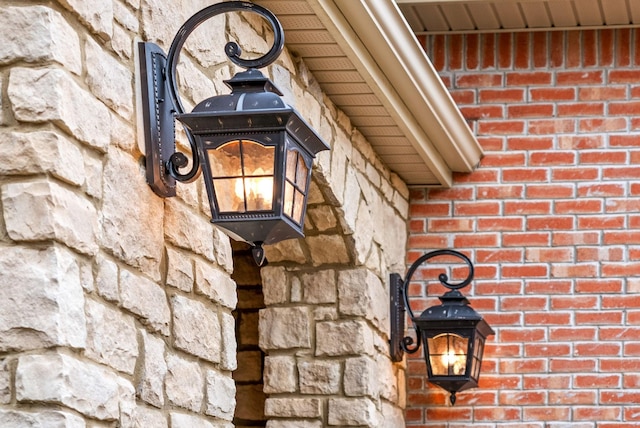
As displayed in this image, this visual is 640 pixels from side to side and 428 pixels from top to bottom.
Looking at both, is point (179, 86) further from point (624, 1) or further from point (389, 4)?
point (624, 1)

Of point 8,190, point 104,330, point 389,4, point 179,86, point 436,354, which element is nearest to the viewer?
point 8,190

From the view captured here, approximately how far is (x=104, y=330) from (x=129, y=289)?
19 centimetres

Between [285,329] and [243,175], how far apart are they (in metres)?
2.41

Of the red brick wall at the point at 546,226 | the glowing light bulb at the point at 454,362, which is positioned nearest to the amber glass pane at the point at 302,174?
the glowing light bulb at the point at 454,362

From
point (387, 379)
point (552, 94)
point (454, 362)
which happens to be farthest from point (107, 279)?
point (552, 94)

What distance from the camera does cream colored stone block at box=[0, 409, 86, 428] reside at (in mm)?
2406

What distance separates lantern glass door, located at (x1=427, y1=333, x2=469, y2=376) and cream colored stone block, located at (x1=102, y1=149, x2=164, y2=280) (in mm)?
2752

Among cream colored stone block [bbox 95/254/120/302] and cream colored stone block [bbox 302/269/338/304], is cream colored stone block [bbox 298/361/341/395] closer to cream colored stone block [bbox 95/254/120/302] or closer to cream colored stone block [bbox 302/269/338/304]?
cream colored stone block [bbox 302/269/338/304]

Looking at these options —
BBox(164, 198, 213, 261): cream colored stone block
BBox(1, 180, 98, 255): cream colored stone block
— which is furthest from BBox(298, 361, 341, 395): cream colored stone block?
BBox(1, 180, 98, 255): cream colored stone block

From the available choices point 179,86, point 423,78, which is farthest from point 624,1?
point 179,86

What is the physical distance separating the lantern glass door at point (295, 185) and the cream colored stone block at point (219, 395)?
0.56m

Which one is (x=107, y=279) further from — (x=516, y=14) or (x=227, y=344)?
(x=516, y=14)

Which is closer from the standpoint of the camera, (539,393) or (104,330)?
(104,330)

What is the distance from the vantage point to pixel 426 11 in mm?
6004
